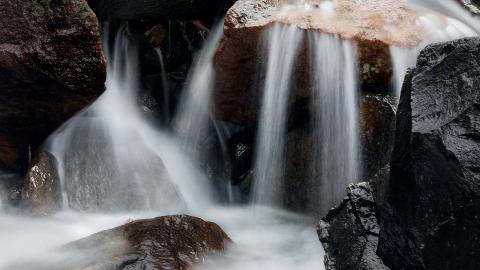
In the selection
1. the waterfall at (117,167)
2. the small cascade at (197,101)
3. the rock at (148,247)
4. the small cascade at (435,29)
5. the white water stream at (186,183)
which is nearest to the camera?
the rock at (148,247)

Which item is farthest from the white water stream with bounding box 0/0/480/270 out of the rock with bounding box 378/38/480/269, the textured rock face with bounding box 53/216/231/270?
the rock with bounding box 378/38/480/269

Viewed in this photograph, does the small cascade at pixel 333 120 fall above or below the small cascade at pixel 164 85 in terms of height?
below

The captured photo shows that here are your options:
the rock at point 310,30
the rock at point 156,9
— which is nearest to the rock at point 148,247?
the rock at point 310,30

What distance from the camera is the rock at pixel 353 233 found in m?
3.42

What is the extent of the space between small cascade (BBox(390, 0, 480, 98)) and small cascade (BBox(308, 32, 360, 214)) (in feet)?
1.80

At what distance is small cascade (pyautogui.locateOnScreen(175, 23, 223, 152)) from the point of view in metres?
7.25

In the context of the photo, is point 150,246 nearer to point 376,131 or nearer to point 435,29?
point 376,131

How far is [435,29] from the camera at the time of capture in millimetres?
6309

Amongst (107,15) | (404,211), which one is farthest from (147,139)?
(404,211)

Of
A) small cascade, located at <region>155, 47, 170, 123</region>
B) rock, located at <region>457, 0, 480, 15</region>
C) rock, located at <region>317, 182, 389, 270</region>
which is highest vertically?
rock, located at <region>457, 0, 480, 15</region>

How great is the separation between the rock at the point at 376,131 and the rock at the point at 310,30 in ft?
0.77

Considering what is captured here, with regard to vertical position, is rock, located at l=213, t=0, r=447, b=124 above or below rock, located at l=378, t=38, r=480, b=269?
above

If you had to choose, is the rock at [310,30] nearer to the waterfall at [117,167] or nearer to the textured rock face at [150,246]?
the waterfall at [117,167]

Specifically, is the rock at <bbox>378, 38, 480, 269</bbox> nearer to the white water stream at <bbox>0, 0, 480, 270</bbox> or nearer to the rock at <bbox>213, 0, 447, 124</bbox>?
the white water stream at <bbox>0, 0, 480, 270</bbox>
